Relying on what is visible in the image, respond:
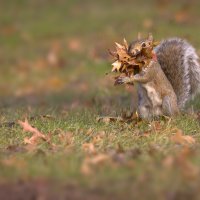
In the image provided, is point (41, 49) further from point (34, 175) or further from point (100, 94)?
point (34, 175)

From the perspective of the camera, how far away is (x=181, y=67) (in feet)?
23.2

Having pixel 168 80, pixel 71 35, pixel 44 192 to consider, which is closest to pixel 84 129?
pixel 168 80

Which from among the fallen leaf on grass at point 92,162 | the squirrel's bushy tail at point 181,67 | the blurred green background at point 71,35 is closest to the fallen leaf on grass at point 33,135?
the fallen leaf on grass at point 92,162

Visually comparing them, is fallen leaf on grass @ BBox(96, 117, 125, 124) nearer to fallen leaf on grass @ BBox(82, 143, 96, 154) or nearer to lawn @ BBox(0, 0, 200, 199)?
lawn @ BBox(0, 0, 200, 199)

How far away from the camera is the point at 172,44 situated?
7191mm

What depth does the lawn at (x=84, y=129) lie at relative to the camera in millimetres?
4285

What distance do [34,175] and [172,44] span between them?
3102 mm

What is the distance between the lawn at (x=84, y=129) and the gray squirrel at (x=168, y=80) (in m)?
0.20

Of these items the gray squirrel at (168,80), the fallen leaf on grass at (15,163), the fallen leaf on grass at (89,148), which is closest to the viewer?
the fallen leaf on grass at (15,163)

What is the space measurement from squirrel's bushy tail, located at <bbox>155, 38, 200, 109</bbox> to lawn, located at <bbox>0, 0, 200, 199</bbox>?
0.27 m

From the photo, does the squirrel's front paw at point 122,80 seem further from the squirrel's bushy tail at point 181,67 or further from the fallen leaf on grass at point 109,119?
the squirrel's bushy tail at point 181,67

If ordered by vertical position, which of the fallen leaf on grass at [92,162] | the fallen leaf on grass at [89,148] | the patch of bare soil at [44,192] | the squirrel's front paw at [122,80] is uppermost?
the squirrel's front paw at [122,80]

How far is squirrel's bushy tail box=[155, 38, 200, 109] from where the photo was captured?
23.2 feet

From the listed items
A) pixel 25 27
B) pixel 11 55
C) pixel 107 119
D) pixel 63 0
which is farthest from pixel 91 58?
pixel 107 119
